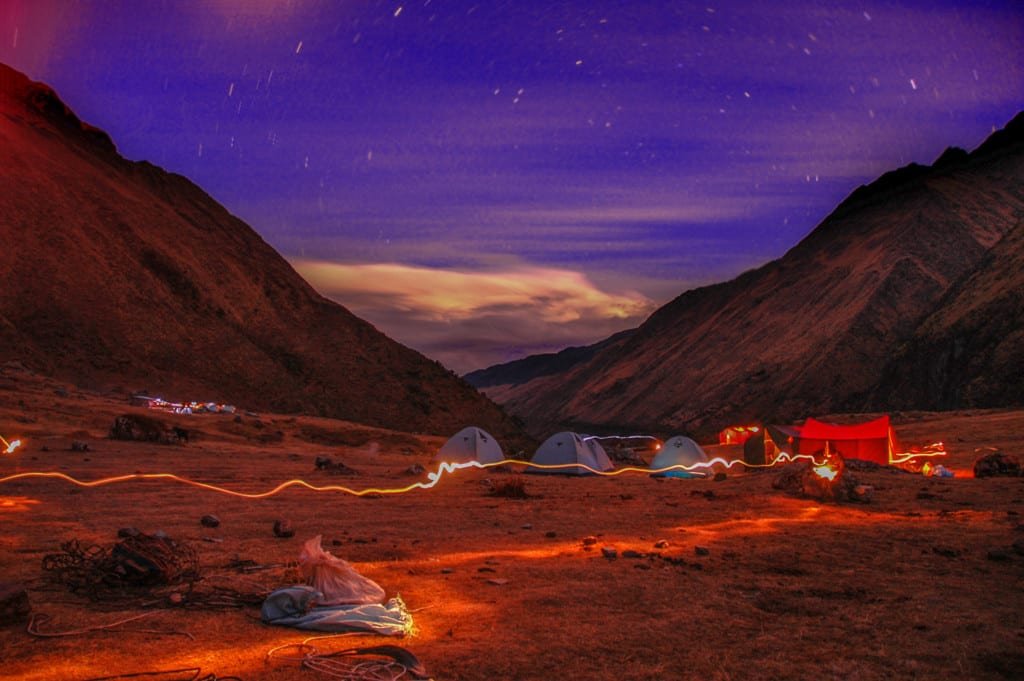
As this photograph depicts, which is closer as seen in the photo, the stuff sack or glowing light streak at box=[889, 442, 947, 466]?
the stuff sack

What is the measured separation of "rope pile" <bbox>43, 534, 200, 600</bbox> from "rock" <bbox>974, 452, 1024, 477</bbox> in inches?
856

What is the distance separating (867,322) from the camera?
80625 millimetres

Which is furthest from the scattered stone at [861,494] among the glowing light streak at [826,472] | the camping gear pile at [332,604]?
the camping gear pile at [332,604]

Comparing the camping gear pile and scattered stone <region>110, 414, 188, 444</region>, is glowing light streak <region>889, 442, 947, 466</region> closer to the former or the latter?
the camping gear pile

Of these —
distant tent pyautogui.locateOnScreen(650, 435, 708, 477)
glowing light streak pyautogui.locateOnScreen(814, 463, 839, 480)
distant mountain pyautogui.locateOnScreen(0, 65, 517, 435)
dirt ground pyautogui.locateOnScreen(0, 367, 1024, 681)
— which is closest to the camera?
dirt ground pyautogui.locateOnScreen(0, 367, 1024, 681)

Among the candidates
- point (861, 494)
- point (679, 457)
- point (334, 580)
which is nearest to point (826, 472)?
point (861, 494)

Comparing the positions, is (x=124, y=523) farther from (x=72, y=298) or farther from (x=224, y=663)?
(x=72, y=298)

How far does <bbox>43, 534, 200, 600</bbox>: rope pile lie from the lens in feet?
28.4

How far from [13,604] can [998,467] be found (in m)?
23.8

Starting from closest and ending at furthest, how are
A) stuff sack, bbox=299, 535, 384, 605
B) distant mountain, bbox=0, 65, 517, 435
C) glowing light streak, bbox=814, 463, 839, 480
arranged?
1. stuff sack, bbox=299, 535, 384, 605
2. glowing light streak, bbox=814, 463, 839, 480
3. distant mountain, bbox=0, 65, 517, 435

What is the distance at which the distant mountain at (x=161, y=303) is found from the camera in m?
51.0

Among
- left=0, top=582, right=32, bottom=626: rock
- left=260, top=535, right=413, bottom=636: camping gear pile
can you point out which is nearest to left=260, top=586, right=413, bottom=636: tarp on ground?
left=260, top=535, right=413, bottom=636: camping gear pile

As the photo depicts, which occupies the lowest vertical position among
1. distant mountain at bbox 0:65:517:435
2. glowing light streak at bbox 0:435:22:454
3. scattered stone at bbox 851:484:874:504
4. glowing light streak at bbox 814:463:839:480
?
scattered stone at bbox 851:484:874:504

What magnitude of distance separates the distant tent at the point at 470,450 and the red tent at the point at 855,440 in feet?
47.4
